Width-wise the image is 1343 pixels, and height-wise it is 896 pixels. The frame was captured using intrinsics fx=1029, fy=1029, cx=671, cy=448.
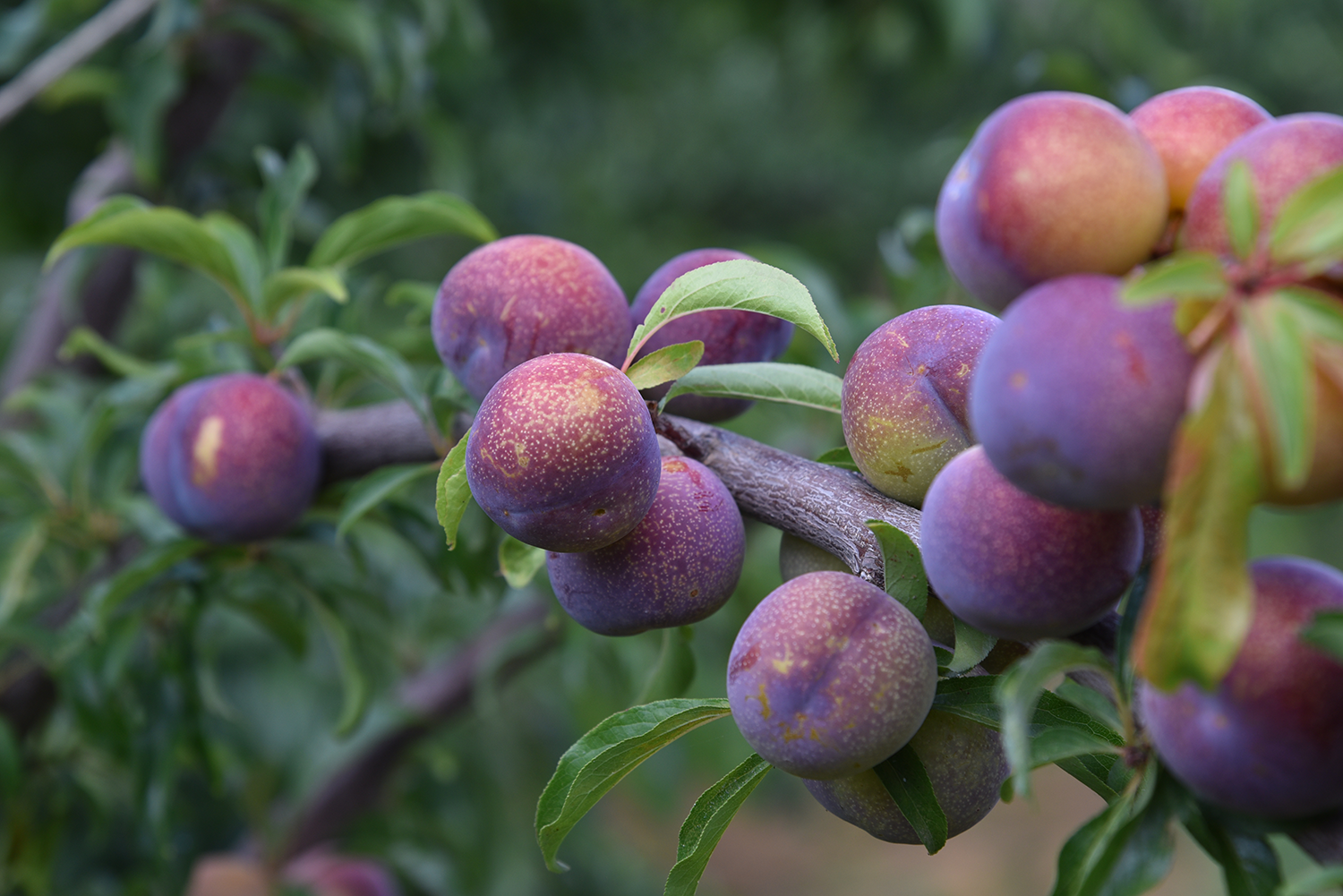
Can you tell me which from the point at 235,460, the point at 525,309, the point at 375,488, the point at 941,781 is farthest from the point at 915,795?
the point at 235,460

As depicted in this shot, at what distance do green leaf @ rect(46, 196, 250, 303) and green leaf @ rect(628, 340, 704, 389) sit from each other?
496 millimetres

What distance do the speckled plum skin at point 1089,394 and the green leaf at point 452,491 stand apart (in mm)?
301

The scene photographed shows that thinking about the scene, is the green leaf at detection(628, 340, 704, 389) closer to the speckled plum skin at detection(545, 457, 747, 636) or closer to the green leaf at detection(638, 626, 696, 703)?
the speckled plum skin at detection(545, 457, 747, 636)

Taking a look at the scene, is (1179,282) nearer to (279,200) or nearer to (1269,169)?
(1269,169)

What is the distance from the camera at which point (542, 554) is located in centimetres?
68

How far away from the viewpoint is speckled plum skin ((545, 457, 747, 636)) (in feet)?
1.83

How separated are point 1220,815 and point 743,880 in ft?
22.9

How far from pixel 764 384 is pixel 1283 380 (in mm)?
325

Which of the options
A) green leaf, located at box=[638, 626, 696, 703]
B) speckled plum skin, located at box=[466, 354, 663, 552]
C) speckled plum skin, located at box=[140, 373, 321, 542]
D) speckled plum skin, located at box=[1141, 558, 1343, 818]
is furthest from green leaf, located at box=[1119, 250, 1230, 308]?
speckled plum skin, located at box=[140, 373, 321, 542]

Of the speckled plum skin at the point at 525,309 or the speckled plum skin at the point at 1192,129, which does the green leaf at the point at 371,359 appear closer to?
the speckled plum skin at the point at 525,309

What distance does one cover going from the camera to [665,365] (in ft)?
1.92

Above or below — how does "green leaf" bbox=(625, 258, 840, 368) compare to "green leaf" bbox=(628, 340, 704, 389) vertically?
above

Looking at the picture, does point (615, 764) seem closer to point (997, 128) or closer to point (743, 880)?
point (997, 128)

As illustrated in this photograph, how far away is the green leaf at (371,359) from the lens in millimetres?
792
